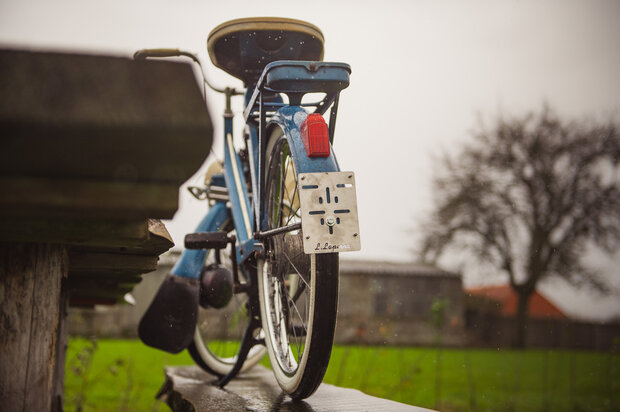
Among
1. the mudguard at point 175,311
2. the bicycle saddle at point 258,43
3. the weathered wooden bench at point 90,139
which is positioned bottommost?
the mudguard at point 175,311

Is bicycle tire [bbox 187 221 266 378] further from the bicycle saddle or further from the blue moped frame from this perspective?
the bicycle saddle

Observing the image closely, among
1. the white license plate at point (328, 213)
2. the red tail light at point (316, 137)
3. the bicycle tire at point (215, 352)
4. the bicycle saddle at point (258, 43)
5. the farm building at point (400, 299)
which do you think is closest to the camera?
the white license plate at point (328, 213)

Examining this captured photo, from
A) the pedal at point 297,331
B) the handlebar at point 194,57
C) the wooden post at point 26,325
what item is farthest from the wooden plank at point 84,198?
the handlebar at point 194,57

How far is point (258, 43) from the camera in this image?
2461 millimetres

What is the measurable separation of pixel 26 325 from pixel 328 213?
0.79 metres

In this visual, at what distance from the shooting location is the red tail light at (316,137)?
1.79m

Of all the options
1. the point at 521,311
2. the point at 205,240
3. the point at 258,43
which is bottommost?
the point at 521,311

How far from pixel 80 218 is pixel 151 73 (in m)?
0.27

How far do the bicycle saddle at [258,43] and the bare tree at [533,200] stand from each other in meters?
17.7

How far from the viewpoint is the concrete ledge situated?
1.83 m

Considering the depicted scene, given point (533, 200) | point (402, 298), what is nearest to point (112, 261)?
point (533, 200)

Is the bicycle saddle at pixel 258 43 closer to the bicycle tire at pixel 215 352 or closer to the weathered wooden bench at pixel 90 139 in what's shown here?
the bicycle tire at pixel 215 352

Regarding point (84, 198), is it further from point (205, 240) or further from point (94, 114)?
point (205, 240)

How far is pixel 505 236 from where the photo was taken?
20.0m
